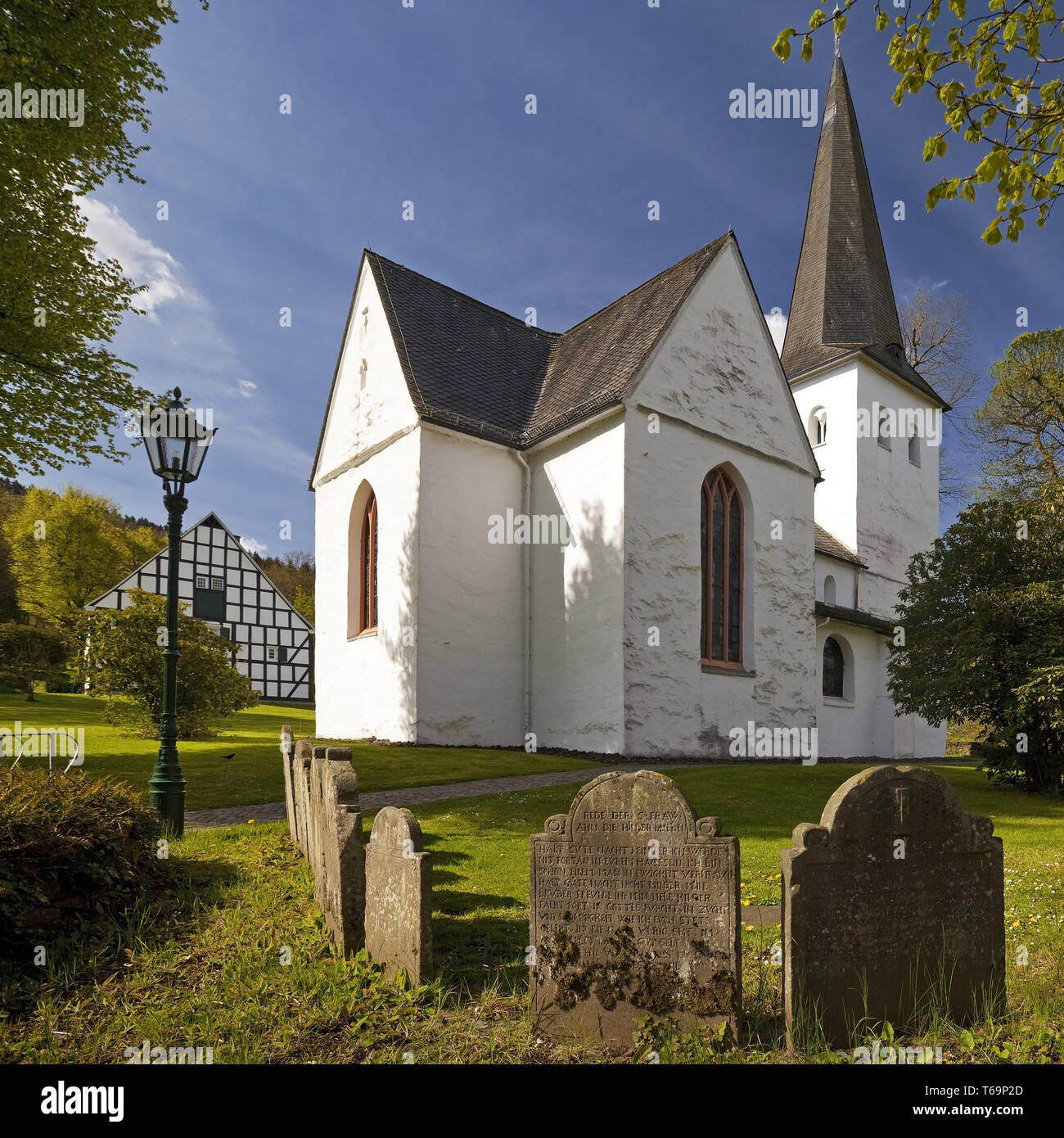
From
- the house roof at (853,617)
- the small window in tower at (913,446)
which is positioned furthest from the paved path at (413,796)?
the small window in tower at (913,446)

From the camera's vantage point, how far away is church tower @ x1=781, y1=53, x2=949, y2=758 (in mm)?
24828

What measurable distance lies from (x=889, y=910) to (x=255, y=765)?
40.9 feet

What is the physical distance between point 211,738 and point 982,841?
20809mm

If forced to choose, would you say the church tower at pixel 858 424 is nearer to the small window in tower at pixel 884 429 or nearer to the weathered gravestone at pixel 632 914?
the small window in tower at pixel 884 429

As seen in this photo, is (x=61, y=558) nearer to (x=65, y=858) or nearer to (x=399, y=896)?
(x=65, y=858)

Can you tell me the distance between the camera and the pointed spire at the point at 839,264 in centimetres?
2928

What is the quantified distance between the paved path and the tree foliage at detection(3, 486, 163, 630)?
3902 centimetres

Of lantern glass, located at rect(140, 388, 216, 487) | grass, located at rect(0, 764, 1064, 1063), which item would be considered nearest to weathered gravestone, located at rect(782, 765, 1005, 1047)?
grass, located at rect(0, 764, 1064, 1063)

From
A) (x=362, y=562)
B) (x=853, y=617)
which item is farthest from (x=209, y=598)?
(x=853, y=617)

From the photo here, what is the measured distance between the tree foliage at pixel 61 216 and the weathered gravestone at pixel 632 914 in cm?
1328

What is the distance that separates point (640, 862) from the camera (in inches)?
143
